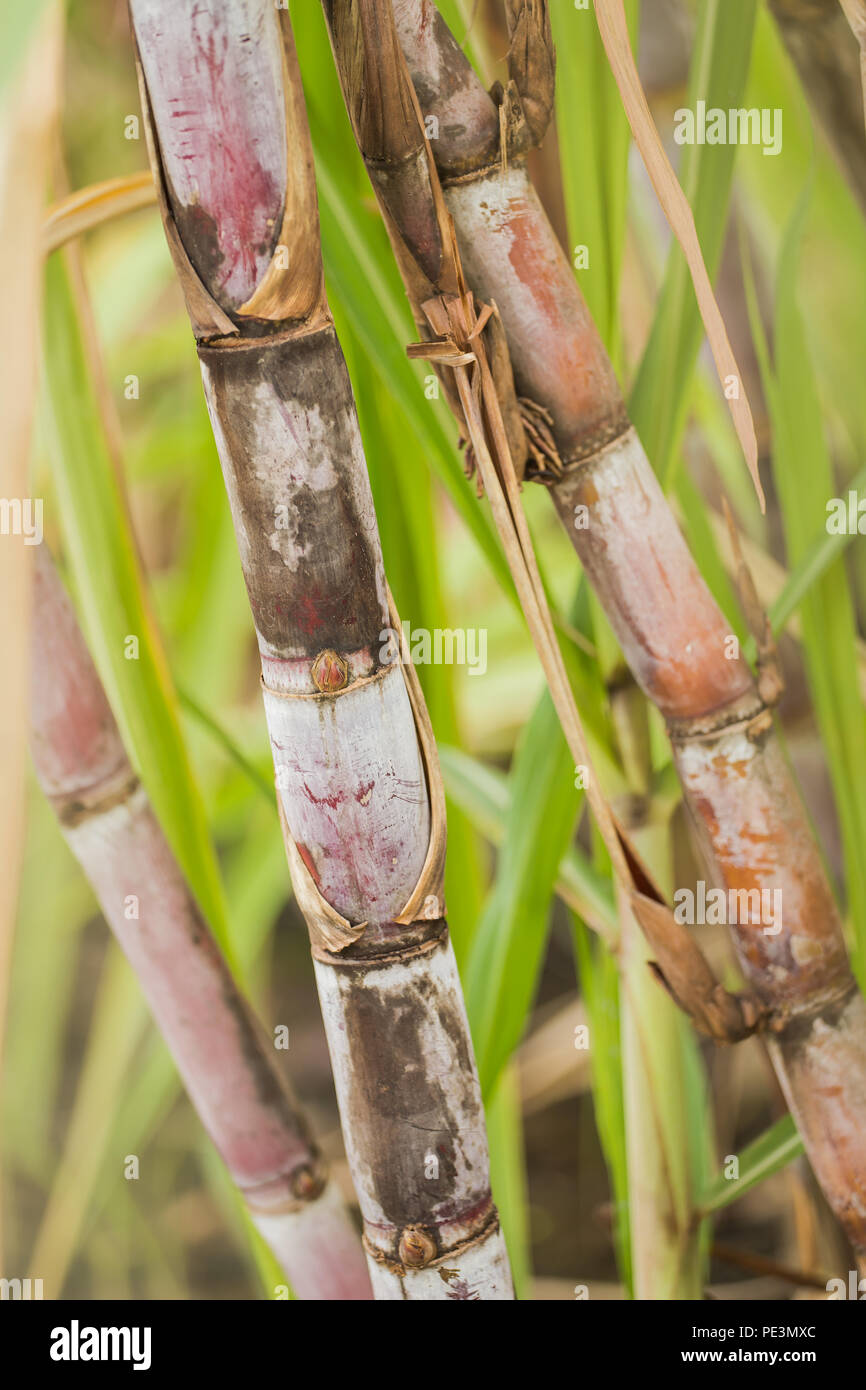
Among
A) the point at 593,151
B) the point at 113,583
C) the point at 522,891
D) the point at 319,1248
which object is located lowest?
the point at 319,1248

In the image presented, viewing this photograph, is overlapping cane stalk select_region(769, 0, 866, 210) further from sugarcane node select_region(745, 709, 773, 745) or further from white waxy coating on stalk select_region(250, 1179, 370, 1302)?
white waxy coating on stalk select_region(250, 1179, 370, 1302)

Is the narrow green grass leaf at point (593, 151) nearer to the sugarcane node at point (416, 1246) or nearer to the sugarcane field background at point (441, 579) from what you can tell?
the sugarcane field background at point (441, 579)

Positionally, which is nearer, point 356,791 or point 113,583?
point 356,791

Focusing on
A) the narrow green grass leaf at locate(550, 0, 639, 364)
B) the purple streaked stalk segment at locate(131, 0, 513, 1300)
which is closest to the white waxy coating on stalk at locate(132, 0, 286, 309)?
the purple streaked stalk segment at locate(131, 0, 513, 1300)

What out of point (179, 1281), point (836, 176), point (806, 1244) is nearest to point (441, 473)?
point (836, 176)

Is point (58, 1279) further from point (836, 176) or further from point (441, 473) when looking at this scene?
point (836, 176)

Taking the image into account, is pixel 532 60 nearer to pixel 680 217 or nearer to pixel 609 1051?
pixel 680 217

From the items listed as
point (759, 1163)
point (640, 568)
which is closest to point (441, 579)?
point (640, 568)

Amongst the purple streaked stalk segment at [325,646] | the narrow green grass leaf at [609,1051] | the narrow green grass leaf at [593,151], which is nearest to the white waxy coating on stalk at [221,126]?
the purple streaked stalk segment at [325,646]
